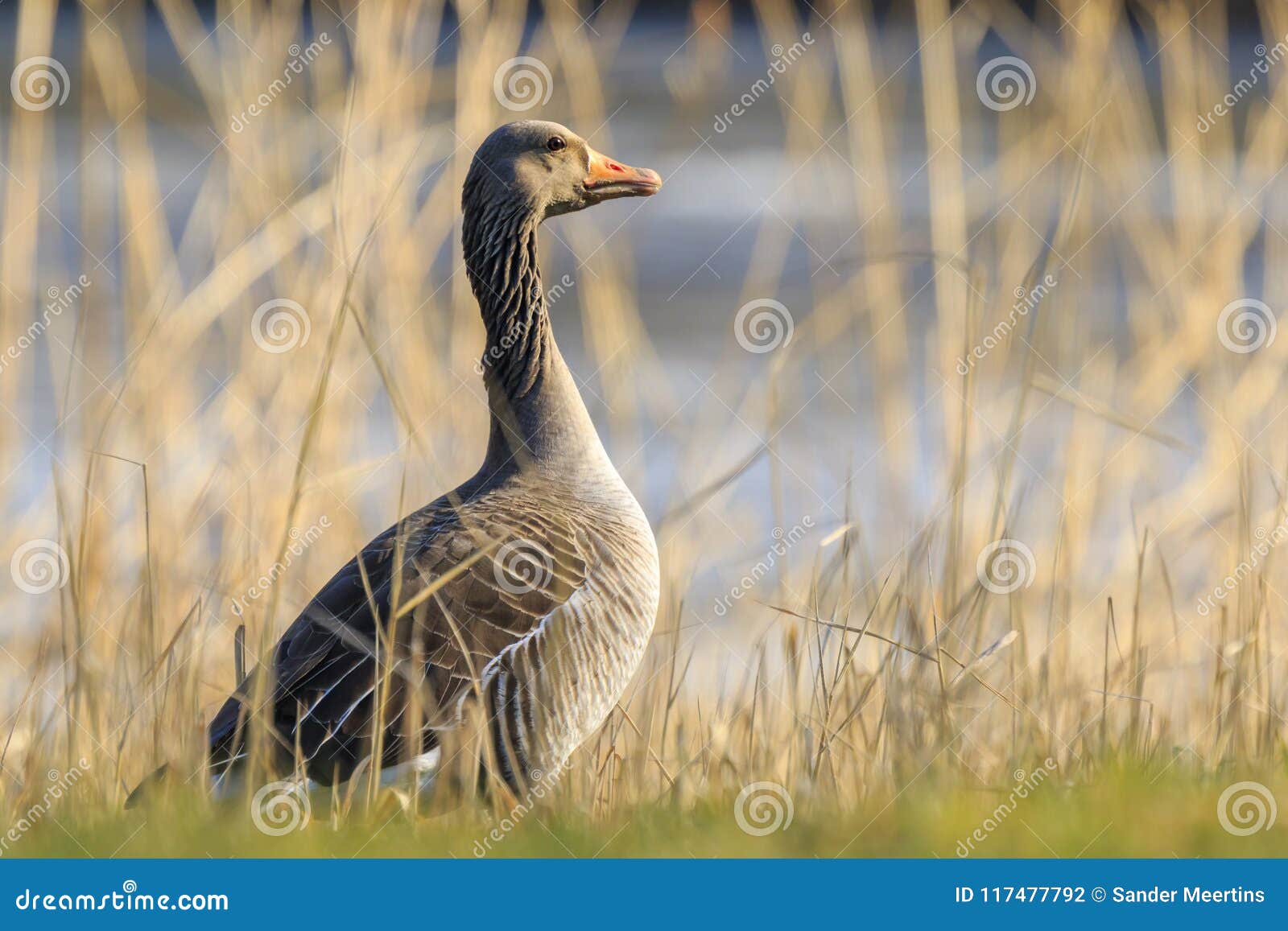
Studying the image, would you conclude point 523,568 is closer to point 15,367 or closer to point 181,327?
point 181,327

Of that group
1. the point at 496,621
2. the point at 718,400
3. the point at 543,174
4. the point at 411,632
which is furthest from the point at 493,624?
the point at 718,400

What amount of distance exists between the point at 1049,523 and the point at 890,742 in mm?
2512

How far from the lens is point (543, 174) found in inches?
218

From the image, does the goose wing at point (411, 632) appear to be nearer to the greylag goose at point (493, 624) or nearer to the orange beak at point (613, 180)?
the greylag goose at point (493, 624)

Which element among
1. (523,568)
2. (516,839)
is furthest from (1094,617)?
(516,839)

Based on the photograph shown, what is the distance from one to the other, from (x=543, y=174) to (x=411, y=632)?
2.03 metres

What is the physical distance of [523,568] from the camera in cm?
458

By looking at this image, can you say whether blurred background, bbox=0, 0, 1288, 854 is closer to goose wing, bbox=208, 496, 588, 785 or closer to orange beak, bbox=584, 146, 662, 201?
goose wing, bbox=208, 496, 588, 785

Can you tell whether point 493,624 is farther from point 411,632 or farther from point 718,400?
point 718,400

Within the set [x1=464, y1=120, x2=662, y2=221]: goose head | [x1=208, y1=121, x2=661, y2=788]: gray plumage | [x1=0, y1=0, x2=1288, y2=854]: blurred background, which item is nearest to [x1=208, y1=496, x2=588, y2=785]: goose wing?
[x1=208, y1=121, x2=661, y2=788]: gray plumage

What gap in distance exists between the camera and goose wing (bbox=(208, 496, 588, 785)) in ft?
13.9

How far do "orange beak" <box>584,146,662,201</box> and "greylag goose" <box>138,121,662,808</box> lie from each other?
82 centimetres

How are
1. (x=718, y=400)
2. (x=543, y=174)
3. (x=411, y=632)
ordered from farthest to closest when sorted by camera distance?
(x=718, y=400), (x=543, y=174), (x=411, y=632)

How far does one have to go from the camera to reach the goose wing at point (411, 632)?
13.9 ft
